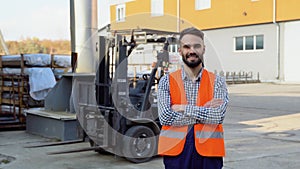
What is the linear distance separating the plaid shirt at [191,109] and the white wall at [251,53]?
85.2ft

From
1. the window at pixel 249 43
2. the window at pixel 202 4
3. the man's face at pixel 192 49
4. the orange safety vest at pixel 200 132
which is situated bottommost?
the orange safety vest at pixel 200 132

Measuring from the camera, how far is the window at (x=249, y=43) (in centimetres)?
2981

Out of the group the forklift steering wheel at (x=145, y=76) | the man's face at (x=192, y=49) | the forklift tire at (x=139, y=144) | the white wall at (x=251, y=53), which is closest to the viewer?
the man's face at (x=192, y=49)

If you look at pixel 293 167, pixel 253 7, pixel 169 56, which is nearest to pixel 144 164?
pixel 169 56

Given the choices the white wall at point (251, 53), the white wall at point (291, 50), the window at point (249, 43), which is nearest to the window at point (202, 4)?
the white wall at point (251, 53)

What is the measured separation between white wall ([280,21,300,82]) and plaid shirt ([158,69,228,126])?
26084mm

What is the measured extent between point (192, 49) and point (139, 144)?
4.37 meters

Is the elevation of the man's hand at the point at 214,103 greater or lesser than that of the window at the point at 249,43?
lesser

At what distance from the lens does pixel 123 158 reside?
738 centimetres

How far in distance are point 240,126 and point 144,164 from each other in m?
5.31

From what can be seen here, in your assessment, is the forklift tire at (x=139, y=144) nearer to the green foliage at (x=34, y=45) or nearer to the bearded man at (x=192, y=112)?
the bearded man at (x=192, y=112)

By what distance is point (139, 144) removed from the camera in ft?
23.3

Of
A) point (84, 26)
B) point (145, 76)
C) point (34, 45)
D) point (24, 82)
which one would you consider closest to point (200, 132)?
point (145, 76)

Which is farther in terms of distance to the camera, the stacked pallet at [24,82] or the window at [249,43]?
the window at [249,43]
